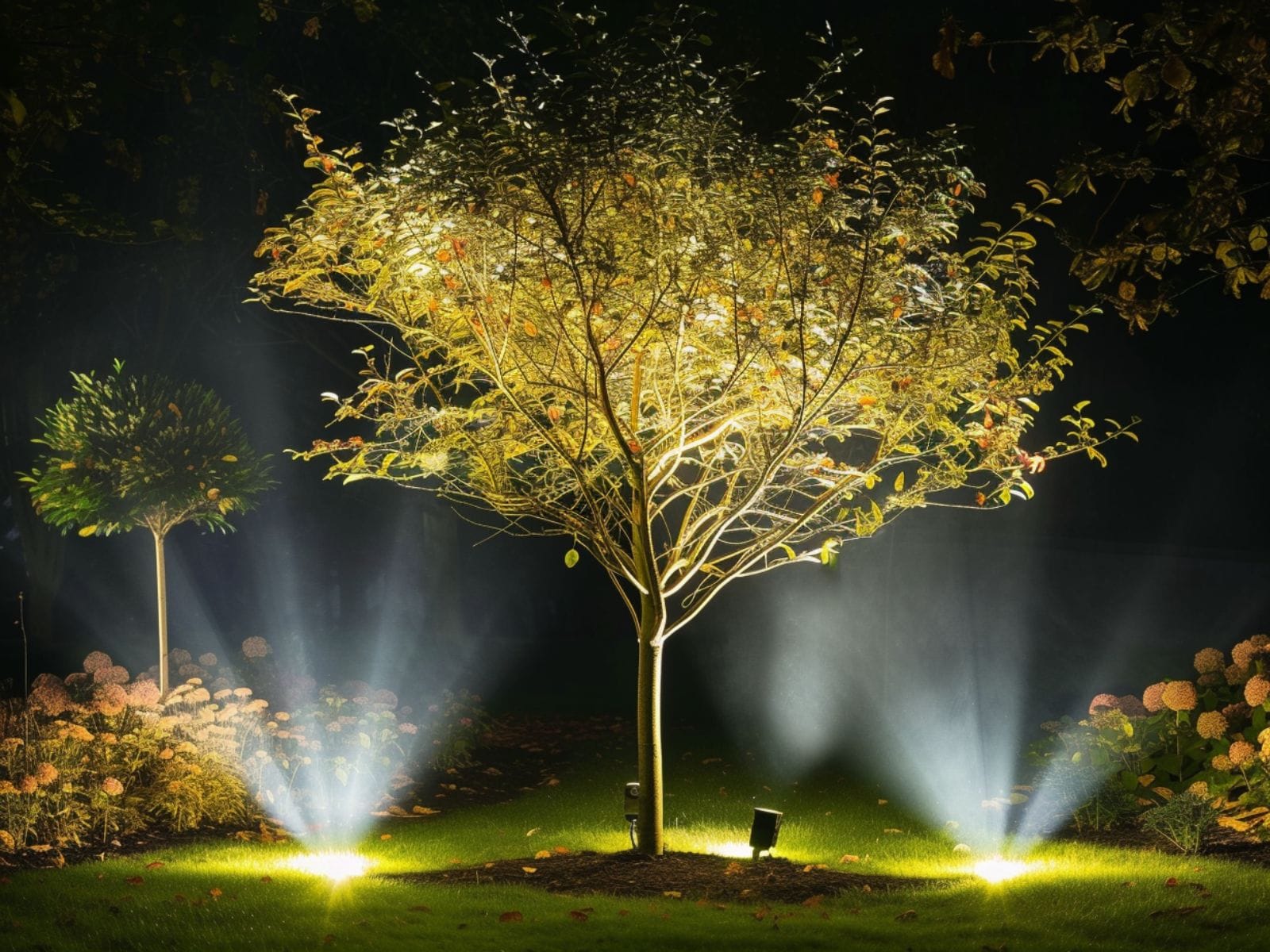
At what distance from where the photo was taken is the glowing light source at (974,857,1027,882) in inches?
285

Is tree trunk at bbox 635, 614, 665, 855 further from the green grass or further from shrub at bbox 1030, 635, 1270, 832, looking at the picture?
shrub at bbox 1030, 635, 1270, 832

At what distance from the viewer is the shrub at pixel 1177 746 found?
26.4 ft

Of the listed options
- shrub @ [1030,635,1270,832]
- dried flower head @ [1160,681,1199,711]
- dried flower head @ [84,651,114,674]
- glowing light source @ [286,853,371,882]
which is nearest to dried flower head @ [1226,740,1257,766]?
shrub @ [1030,635,1270,832]

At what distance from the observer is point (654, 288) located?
22.1ft

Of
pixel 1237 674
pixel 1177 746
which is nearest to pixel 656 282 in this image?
pixel 1177 746

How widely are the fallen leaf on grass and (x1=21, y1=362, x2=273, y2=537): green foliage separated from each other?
28.1 feet

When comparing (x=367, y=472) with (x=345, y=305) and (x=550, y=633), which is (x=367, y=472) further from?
(x=550, y=633)

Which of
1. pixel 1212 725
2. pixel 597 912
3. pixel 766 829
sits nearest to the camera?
pixel 597 912

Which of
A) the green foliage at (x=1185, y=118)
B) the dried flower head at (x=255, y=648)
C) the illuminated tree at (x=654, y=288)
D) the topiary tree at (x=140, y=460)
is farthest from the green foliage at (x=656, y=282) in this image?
the dried flower head at (x=255, y=648)

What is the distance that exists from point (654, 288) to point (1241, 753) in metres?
4.69

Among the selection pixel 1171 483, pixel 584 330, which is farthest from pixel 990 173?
pixel 584 330

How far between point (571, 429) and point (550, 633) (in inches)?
480

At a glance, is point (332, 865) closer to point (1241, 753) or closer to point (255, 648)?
point (255, 648)

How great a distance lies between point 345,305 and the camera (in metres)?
7.84
